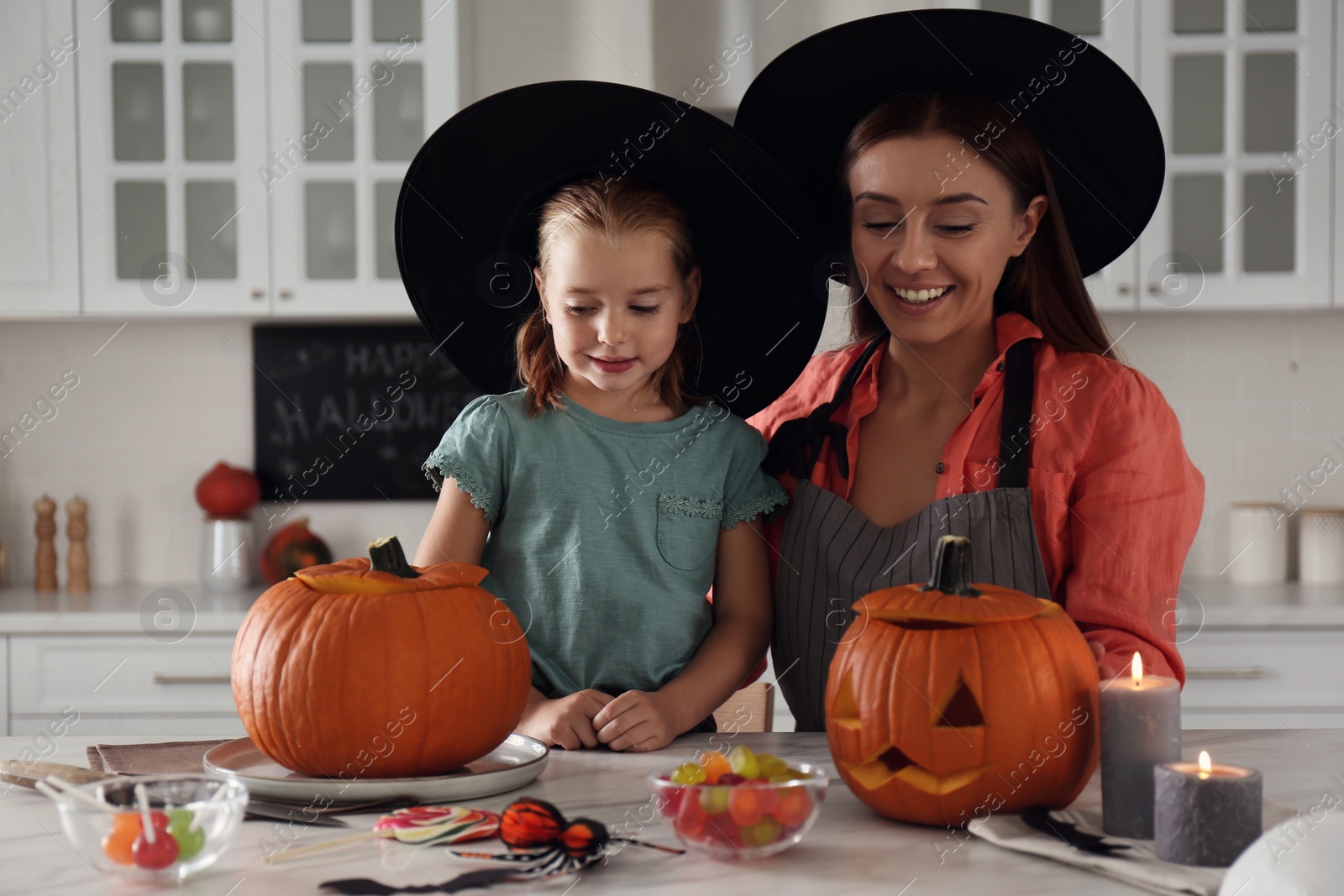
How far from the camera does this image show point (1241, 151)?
8.81ft

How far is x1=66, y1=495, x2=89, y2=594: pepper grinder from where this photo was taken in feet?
9.55

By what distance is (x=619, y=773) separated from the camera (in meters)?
1.00

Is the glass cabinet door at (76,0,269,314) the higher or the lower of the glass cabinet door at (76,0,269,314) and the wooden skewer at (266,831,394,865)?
the higher

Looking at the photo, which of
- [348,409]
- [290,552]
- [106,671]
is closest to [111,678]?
[106,671]

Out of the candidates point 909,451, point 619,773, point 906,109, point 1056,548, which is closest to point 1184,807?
point 619,773

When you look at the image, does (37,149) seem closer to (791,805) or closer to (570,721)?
(570,721)

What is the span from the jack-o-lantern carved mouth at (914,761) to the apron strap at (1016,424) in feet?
1.50

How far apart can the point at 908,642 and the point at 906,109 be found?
2.41 ft

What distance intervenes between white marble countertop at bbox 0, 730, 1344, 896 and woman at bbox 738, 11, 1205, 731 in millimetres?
365

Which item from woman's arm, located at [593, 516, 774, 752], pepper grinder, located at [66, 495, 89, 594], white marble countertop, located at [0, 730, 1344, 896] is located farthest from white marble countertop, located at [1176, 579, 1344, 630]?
pepper grinder, located at [66, 495, 89, 594]

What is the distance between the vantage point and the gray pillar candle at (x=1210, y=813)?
29.0 inches

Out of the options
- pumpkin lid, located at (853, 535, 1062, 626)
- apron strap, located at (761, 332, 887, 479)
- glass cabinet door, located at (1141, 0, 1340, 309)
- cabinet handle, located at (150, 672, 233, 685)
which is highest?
glass cabinet door, located at (1141, 0, 1340, 309)

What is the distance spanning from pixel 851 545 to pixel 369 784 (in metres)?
0.64

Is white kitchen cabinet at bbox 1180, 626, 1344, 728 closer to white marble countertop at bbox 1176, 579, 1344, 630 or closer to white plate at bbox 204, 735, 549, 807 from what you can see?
white marble countertop at bbox 1176, 579, 1344, 630
